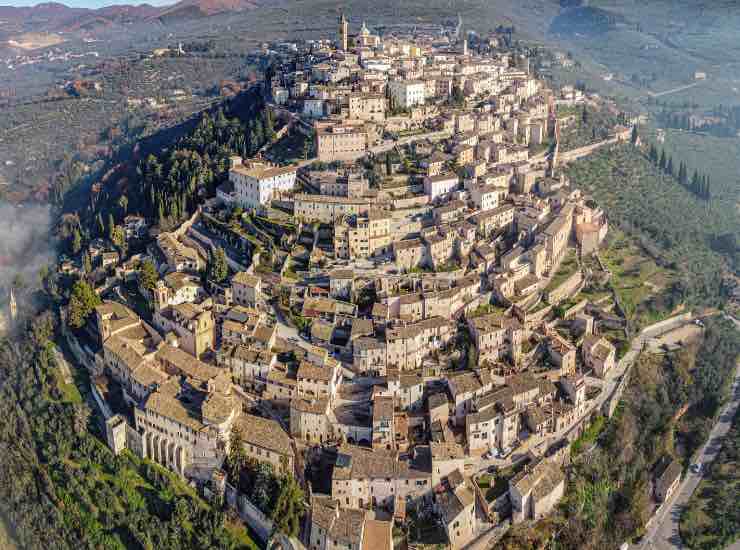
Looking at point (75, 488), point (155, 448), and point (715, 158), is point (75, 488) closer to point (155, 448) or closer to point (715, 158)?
point (155, 448)

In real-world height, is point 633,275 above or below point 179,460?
above

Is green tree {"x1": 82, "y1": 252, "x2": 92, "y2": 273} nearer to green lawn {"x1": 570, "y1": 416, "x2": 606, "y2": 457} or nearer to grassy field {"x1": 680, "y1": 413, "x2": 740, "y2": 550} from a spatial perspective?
green lawn {"x1": 570, "y1": 416, "x2": 606, "y2": 457}

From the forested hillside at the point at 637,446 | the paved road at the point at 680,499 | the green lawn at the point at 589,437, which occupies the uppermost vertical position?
the green lawn at the point at 589,437

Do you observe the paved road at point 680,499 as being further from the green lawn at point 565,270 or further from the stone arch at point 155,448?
the stone arch at point 155,448

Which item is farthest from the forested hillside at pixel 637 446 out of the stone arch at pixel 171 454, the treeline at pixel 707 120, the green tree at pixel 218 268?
the treeline at pixel 707 120

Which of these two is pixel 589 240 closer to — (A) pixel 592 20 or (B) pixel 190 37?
(B) pixel 190 37

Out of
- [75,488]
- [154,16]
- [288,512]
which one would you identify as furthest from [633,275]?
[154,16]

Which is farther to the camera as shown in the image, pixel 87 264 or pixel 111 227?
pixel 111 227
